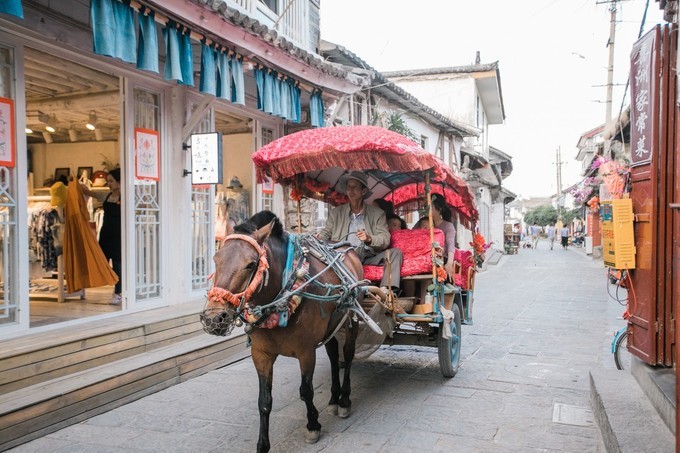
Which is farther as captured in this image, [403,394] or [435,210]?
[435,210]

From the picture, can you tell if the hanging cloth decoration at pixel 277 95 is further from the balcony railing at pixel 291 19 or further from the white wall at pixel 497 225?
the white wall at pixel 497 225

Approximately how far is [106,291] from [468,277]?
18.4ft

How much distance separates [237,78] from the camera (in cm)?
750

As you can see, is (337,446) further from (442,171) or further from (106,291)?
(106,291)

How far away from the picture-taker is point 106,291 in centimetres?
869

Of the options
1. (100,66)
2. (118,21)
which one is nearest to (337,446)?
(118,21)

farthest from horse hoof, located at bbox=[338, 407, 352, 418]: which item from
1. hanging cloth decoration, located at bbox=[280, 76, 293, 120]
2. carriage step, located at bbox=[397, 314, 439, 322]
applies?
hanging cloth decoration, located at bbox=[280, 76, 293, 120]

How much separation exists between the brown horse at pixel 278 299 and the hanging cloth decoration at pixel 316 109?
5.14 meters

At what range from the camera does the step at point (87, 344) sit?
476 cm

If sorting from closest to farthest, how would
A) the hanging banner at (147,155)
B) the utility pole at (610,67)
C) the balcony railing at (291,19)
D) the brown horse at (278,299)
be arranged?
the brown horse at (278,299)
the hanging banner at (147,155)
the balcony railing at (291,19)
the utility pole at (610,67)

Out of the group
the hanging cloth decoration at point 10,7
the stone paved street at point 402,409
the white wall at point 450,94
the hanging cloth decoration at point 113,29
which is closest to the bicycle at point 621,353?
the stone paved street at point 402,409

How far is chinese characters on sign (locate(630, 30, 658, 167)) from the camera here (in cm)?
466

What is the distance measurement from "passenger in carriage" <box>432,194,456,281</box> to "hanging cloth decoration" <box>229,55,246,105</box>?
299cm

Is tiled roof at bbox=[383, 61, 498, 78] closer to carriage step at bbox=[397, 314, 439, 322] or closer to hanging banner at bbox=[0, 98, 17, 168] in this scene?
carriage step at bbox=[397, 314, 439, 322]
